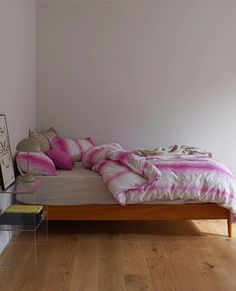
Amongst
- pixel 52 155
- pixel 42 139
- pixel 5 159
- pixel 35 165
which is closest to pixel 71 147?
pixel 42 139

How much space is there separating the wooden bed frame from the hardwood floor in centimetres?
19

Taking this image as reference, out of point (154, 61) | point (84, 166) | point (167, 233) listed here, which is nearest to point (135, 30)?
point (154, 61)

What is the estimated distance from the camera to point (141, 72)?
441 centimetres

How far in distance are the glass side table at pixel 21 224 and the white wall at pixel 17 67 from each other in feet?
0.28

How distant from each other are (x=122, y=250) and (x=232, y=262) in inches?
33.5

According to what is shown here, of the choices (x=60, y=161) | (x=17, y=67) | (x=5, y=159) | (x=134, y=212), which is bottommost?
(x=134, y=212)

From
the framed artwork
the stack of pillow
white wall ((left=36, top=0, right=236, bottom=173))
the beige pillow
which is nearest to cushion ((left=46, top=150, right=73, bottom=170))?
the stack of pillow

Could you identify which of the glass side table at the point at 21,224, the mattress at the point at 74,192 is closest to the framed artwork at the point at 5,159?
the glass side table at the point at 21,224

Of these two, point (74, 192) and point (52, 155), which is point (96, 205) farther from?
point (52, 155)

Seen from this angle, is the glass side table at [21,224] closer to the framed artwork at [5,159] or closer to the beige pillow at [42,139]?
the framed artwork at [5,159]

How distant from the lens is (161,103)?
14.6 feet

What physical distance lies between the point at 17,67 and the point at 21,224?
164cm

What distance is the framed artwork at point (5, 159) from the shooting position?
2766mm

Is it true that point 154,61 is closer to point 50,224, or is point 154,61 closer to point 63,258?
point 50,224
